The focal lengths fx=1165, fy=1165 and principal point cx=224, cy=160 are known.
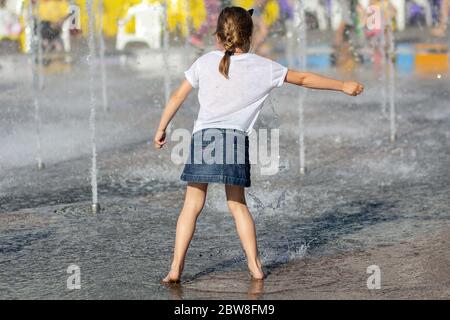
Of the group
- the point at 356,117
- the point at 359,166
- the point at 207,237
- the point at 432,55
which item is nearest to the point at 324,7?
the point at 432,55

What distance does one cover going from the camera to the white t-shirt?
5.41 metres

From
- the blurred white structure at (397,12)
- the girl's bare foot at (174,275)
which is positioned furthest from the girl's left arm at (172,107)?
the blurred white structure at (397,12)

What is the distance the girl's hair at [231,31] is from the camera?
5379mm

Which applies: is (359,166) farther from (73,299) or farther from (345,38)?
(345,38)

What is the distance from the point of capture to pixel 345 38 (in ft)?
66.4

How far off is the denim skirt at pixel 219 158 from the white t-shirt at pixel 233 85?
4 centimetres

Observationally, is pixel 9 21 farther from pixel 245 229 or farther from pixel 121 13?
pixel 245 229

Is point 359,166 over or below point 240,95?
below

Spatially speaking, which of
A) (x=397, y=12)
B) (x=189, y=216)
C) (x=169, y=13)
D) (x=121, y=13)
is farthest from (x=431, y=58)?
(x=189, y=216)

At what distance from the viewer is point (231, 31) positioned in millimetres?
5395

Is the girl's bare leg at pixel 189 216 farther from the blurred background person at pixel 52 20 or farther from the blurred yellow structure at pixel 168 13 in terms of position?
the blurred background person at pixel 52 20

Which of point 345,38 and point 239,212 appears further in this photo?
point 345,38

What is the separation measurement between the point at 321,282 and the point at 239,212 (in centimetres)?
51

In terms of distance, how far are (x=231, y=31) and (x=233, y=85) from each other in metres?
0.25
